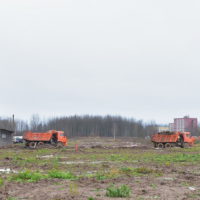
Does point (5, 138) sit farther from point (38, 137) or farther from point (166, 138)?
point (166, 138)

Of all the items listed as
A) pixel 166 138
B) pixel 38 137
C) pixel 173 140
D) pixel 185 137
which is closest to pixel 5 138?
pixel 38 137

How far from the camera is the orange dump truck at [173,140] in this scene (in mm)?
40531

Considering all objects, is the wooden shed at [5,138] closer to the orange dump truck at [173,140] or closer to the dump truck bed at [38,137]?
the dump truck bed at [38,137]

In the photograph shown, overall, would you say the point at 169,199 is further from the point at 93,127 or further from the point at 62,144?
the point at 93,127

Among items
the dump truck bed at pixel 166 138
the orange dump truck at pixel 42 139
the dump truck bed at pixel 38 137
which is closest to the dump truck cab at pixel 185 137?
the dump truck bed at pixel 166 138

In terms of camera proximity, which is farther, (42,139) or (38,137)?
(38,137)

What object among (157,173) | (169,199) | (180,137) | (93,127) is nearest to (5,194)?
(169,199)

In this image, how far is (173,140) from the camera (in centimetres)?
4053

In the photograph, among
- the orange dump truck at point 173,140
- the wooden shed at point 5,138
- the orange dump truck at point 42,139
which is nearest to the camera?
the orange dump truck at point 42,139

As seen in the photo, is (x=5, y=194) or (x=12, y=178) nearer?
(x=5, y=194)

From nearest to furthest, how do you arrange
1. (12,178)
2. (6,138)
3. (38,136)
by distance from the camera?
1. (12,178)
2. (38,136)
3. (6,138)

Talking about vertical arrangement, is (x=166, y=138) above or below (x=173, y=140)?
above

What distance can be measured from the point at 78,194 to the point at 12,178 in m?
4.23

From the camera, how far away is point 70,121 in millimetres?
133000
